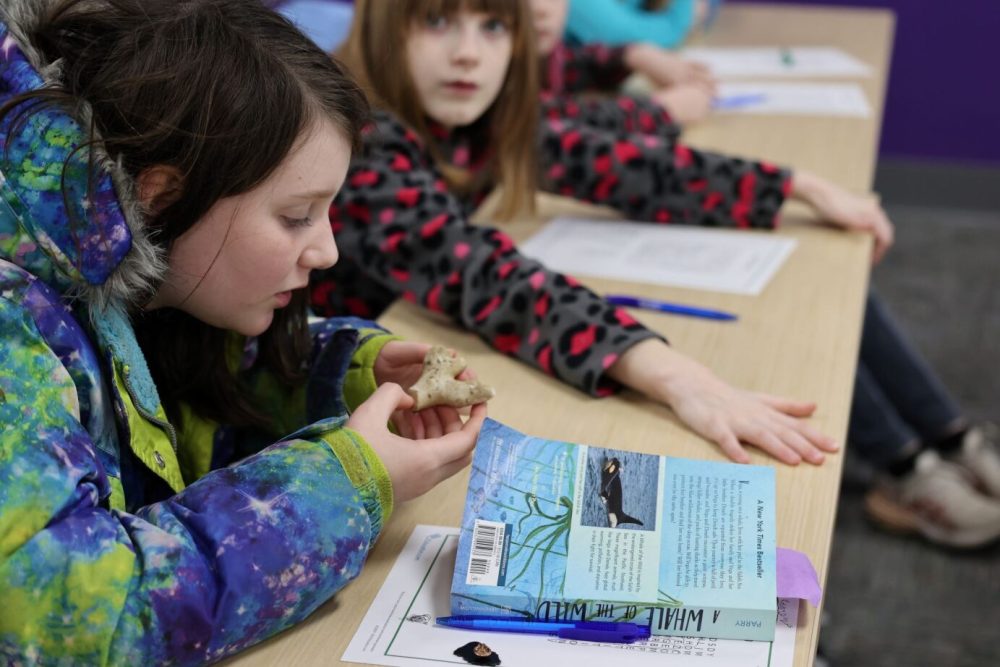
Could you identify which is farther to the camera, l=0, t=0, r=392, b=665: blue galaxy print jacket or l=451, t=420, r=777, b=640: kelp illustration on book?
l=451, t=420, r=777, b=640: kelp illustration on book

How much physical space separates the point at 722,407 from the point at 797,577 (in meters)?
0.27

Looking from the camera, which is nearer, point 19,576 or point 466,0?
point 19,576

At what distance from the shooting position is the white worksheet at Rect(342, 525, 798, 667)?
0.79m

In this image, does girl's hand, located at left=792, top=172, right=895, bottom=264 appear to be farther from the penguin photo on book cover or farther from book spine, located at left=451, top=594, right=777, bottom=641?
book spine, located at left=451, top=594, right=777, bottom=641

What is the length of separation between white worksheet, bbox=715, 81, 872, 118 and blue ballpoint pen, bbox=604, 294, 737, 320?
90 cm

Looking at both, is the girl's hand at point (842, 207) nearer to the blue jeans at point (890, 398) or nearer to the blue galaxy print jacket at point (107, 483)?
the blue jeans at point (890, 398)

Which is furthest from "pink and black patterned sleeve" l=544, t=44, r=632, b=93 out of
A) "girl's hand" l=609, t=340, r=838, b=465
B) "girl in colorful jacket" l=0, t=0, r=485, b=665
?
"girl in colorful jacket" l=0, t=0, r=485, b=665

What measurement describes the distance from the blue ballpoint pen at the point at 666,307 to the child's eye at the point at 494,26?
37 cm

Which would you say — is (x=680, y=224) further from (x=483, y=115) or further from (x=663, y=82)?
(x=663, y=82)

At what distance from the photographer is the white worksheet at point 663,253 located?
1.45 meters

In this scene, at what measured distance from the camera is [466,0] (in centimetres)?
142

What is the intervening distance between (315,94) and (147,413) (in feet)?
0.85

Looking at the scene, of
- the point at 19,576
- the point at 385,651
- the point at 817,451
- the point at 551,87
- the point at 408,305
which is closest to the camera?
the point at 19,576

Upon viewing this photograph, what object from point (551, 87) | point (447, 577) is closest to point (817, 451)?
point (447, 577)
